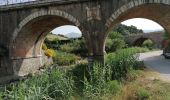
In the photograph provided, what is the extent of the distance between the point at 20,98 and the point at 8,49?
12.8 metres

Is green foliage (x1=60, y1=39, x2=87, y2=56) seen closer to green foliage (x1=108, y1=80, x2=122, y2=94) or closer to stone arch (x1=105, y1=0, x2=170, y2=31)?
stone arch (x1=105, y1=0, x2=170, y2=31)

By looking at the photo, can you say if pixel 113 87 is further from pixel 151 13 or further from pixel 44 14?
pixel 44 14

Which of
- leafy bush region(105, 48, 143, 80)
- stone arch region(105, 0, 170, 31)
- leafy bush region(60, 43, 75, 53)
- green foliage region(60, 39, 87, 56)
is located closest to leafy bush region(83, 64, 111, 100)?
leafy bush region(105, 48, 143, 80)

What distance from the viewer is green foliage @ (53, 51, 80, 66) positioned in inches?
1122

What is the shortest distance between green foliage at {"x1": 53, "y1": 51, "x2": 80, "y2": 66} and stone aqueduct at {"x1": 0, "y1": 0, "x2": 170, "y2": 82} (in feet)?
11.3

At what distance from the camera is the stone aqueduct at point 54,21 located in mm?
19219

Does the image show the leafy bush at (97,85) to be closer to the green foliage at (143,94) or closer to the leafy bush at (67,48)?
the green foliage at (143,94)

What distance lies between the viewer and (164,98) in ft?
43.8

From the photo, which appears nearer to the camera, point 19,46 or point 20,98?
point 20,98

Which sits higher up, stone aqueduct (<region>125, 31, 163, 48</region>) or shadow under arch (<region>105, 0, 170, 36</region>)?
shadow under arch (<region>105, 0, 170, 36</region>)

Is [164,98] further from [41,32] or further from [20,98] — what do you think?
[41,32]

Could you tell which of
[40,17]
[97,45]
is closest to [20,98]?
[97,45]

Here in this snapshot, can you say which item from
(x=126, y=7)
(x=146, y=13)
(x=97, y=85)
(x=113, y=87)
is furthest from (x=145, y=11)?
(x=97, y=85)

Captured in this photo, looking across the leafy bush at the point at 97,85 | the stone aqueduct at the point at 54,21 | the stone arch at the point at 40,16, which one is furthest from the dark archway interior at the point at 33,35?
the leafy bush at the point at 97,85
